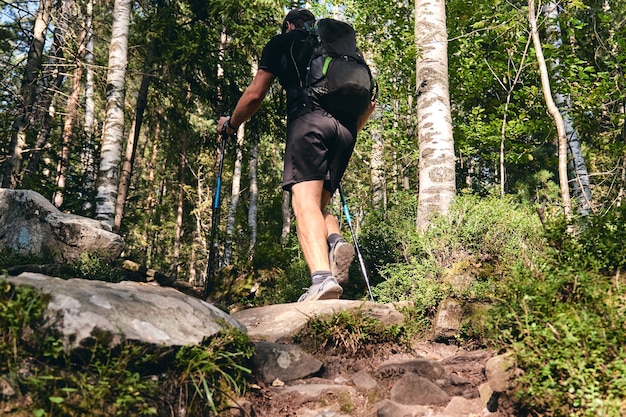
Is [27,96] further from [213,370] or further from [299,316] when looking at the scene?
[213,370]

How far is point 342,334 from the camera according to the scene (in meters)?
3.36

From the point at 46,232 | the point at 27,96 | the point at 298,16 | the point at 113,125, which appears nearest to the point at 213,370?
the point at 298,16

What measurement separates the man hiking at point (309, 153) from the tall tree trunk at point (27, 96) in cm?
829

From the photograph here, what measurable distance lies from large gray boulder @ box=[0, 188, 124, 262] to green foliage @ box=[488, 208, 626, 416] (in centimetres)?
696

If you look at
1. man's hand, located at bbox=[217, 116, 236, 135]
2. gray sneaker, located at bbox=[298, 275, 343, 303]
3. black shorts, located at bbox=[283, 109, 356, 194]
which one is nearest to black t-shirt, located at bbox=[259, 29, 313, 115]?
black shorts, located at bbox=[283, 109, 356, 194]

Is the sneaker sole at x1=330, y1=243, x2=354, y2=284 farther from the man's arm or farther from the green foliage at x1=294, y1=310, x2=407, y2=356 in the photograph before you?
the man's arm

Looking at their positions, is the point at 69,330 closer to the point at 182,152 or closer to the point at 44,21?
the point at 44,21

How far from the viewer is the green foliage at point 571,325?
6.52 ft

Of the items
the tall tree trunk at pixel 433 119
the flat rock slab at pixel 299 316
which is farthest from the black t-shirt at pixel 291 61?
the tall tree trunk at pixel 433 119

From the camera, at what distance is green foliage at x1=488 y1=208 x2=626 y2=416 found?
1.99 meters

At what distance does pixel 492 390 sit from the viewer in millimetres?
2461

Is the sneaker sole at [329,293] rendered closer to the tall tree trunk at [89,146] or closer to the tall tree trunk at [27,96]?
the tall tree trunk at [89,146]

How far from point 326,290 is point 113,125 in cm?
695

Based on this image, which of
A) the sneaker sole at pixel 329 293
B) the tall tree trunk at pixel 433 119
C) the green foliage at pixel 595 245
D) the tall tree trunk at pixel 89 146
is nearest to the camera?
the green foliage at pixel 595 245
